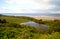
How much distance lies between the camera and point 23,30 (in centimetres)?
396

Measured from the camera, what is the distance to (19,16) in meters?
4.63

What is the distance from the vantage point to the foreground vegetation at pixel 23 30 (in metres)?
3.67

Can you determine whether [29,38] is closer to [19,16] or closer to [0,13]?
[19,16]

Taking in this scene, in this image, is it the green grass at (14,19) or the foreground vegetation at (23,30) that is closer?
the foreground vegetation at (23,30)

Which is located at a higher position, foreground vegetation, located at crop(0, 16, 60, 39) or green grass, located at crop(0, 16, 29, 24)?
green grass, located at crop(0, 16, 29, 24)

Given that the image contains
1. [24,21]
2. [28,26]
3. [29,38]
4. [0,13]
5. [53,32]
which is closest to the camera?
[29,38]

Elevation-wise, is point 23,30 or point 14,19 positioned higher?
point 14,19

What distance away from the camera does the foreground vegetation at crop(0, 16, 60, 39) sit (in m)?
3.67

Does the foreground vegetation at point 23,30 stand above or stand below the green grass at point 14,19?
below

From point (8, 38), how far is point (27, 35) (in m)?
0.52

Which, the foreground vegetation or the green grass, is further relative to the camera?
the green grass

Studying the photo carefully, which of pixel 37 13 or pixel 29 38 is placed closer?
pixel 29 38

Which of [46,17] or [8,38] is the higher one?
[46,17]

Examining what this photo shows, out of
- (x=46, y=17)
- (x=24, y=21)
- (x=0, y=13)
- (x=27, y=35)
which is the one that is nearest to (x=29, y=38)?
(x=27, y=35)
